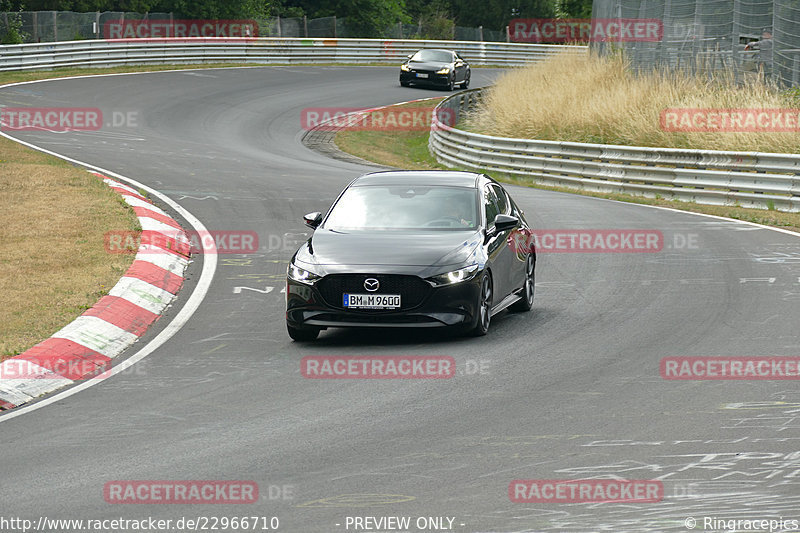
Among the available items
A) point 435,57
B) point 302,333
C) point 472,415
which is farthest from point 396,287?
point 435,57

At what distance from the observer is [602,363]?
996 centimetres

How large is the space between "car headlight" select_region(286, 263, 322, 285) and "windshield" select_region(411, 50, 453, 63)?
40911 millimetres

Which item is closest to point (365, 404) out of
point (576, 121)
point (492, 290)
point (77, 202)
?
point (492, 290)

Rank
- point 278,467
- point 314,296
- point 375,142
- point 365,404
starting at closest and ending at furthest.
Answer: point 278,467 < point 365,404 < point 314,296 < point 375,142

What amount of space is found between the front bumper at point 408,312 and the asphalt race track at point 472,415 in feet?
0.76

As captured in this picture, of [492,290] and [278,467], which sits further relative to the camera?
[492,290]

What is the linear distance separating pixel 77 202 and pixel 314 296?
9085mm

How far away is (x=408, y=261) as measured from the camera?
1074 centimetres

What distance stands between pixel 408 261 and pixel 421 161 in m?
23.1

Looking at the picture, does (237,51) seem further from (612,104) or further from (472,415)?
(472,415)

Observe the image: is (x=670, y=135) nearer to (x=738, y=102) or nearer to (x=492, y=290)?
(x=738, y=102)

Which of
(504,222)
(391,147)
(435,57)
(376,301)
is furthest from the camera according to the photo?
(435,57)

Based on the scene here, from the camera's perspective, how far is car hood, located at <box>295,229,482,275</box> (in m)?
10.8

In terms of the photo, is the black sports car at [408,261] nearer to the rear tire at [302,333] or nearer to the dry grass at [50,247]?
the rear tire at [302,333]
